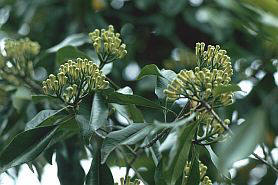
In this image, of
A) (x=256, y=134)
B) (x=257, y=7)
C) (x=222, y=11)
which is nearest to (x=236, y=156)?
(x=256, y=134)

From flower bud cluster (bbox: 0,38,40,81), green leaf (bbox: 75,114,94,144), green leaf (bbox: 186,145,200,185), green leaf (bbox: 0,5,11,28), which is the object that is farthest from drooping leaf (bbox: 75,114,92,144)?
green leaf (bbox: 0,5,11,28)

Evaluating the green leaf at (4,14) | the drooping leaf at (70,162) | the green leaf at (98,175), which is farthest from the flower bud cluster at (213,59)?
the green leaf at (4,14)

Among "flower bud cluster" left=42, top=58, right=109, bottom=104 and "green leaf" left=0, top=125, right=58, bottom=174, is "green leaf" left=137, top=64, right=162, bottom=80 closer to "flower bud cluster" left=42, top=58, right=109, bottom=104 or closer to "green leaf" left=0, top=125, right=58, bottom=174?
"flower bud cluster" left=42, top=58, right=109, bottom=104

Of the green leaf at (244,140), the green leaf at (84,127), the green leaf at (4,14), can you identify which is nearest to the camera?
the green leaf at (244,140)

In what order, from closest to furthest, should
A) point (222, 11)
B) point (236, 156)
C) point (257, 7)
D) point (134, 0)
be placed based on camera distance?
point (236, 156) → point (257, 7) → point (222, 11) → point (134, 0)

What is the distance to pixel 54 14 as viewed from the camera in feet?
9.64

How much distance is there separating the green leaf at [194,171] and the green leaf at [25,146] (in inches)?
12.2

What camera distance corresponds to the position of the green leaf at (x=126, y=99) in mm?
1425

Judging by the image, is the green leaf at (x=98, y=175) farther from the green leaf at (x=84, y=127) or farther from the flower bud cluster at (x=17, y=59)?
the flower bud cluster at (x=17, y=59)

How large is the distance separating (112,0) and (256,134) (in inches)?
88.6

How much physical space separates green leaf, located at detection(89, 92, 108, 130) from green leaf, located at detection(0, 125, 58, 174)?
126mm

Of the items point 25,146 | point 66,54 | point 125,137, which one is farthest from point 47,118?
point 66,54

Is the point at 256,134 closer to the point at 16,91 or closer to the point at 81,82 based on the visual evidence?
the point at 81,82

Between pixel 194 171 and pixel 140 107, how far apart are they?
986 mm
